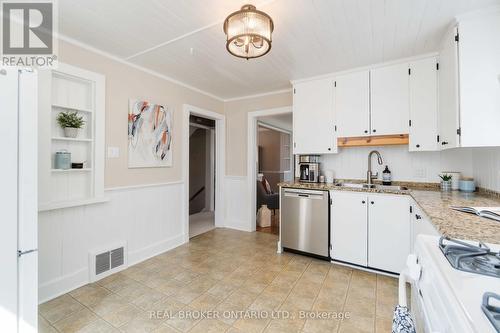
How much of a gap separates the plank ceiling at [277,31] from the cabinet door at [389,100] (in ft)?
0.56

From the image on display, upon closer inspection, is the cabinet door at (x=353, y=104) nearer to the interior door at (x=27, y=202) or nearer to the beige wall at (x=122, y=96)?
the beige wall at (x=122, y=96)

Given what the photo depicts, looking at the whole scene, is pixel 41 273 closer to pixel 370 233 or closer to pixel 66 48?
pixel 66 48

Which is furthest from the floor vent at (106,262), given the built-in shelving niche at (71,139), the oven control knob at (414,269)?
the oven control knob at (414,269)

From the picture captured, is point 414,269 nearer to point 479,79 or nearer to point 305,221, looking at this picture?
point 479,79

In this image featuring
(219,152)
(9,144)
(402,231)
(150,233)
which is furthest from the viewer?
(219,152)

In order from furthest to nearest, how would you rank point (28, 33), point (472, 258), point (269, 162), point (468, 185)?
point (269, 162) < point (468, 185) < point (28, 33) < point (472, 258)

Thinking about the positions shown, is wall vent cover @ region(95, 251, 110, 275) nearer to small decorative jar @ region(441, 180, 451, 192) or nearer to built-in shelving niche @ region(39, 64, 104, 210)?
built-in shelving niche @ region(39, 64, 104, 210)

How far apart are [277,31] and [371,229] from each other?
227 centimetres

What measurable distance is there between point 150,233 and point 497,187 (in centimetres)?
366

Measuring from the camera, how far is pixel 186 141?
3445 millimetres

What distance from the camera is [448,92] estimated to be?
2.08 metres

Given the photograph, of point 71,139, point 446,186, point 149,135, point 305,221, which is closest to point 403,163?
point 446,186

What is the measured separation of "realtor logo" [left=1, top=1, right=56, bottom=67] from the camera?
178cm

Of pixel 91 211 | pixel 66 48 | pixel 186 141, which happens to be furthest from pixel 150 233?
pixel 66 48
